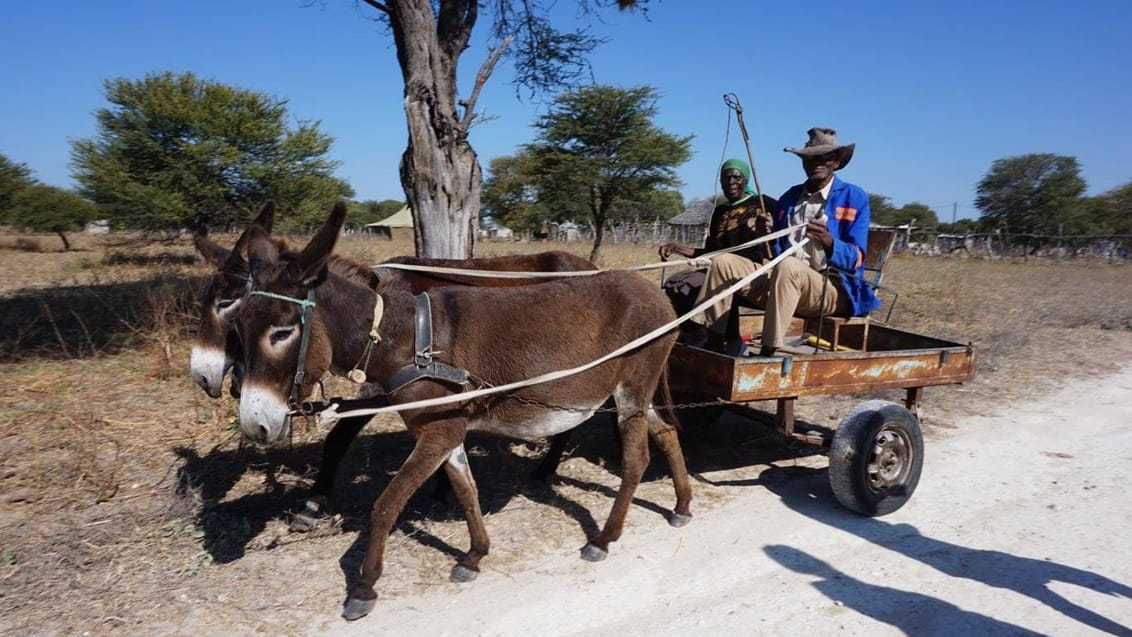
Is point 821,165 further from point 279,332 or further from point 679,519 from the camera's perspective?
point 279,332

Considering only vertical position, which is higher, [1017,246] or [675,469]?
[1017,246]

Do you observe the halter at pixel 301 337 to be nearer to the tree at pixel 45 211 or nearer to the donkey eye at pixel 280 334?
the donkey eye at pixel 280 334

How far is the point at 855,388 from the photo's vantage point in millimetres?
4312

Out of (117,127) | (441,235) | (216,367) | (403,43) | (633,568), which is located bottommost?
(633,568)

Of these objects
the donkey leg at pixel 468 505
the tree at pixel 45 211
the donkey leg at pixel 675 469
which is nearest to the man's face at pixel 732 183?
the donkey leg at pixel 675 469

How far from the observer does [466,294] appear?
3500mm

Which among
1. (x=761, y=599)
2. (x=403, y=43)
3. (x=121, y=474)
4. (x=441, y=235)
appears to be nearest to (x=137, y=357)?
(x=121, y=474)

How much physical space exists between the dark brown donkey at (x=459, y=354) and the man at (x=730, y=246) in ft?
2.56

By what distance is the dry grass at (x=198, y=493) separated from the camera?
317 centimetres

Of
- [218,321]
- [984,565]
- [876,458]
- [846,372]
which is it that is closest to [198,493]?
[218,321]

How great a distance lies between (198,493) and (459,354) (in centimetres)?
225

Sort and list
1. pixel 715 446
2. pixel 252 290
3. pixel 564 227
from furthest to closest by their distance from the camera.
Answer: pixel 564 227 → pixel 715 446 → pixel 252 290

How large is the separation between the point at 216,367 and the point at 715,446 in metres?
4.06

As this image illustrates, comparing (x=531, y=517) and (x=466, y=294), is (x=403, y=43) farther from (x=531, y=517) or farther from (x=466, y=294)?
(x=531, y=517)
